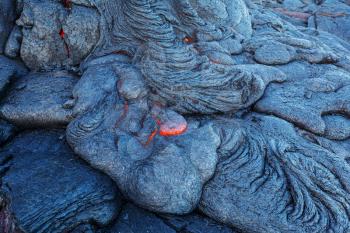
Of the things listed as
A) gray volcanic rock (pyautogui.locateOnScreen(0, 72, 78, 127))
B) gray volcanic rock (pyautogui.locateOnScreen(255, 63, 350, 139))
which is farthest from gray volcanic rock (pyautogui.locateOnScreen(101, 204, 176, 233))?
gray volcanic rock (pyautogui.locateOnScreen(255, 63, 350, 139))

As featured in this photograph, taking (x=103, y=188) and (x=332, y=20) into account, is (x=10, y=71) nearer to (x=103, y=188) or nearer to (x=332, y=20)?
(x=103, y=188)

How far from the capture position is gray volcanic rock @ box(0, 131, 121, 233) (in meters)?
2.97

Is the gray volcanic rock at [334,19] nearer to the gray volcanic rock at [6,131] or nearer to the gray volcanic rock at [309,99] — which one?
the gray volcanic rock at [309,99]

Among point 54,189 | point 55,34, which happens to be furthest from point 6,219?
point 55,34

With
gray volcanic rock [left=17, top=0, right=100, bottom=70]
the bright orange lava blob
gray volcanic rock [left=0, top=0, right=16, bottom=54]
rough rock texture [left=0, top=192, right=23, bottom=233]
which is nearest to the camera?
rough rock texture [left=0, top=192, right=23, bottom=233]

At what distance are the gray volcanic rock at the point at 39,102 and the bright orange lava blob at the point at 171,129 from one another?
43.8 inches

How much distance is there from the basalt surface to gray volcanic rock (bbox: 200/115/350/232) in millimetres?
10

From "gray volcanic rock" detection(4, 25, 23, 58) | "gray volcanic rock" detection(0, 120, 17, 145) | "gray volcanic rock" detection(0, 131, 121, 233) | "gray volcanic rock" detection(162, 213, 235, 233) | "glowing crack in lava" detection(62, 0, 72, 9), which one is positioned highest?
"glowing crack in lava" detection(62, 0, 72, 9)

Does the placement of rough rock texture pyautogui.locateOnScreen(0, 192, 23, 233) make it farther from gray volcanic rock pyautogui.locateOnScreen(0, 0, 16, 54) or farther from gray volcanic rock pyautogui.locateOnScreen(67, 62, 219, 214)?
gray volcanic rock pyautogui.locateOnScreen(0, 0, 16, 54)

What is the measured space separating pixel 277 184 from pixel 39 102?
2778 mm

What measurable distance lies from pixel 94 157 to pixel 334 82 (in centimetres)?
297

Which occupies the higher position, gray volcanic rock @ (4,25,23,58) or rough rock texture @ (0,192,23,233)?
gray volcanic rock @ (4,25,23,58)

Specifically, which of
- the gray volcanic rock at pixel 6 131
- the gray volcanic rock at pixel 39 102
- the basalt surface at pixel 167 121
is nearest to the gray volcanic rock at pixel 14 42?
the basalt surface at pixel 167 121

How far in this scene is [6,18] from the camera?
454 cm
